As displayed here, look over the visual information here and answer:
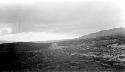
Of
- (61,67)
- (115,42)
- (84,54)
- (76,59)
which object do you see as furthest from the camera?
(115,42)

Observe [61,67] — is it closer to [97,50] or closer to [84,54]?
[84,54]

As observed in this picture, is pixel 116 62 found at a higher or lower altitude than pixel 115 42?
lower

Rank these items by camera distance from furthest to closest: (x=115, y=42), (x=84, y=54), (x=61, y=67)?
(x=115, y=42)
(x=84, y=54)
(x=61, y=67)

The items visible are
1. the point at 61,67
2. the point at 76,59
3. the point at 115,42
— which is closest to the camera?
the point at 61,67

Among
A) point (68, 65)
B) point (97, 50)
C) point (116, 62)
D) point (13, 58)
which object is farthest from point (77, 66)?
point (13, 58)

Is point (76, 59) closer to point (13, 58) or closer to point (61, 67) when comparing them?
point (61, 67)

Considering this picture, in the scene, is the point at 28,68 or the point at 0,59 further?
the point at 0,59

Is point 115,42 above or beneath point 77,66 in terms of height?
above

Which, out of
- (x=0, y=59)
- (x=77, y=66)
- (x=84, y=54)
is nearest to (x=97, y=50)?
(x=84, y=54)

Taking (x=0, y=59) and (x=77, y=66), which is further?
(x=0, y=59)
